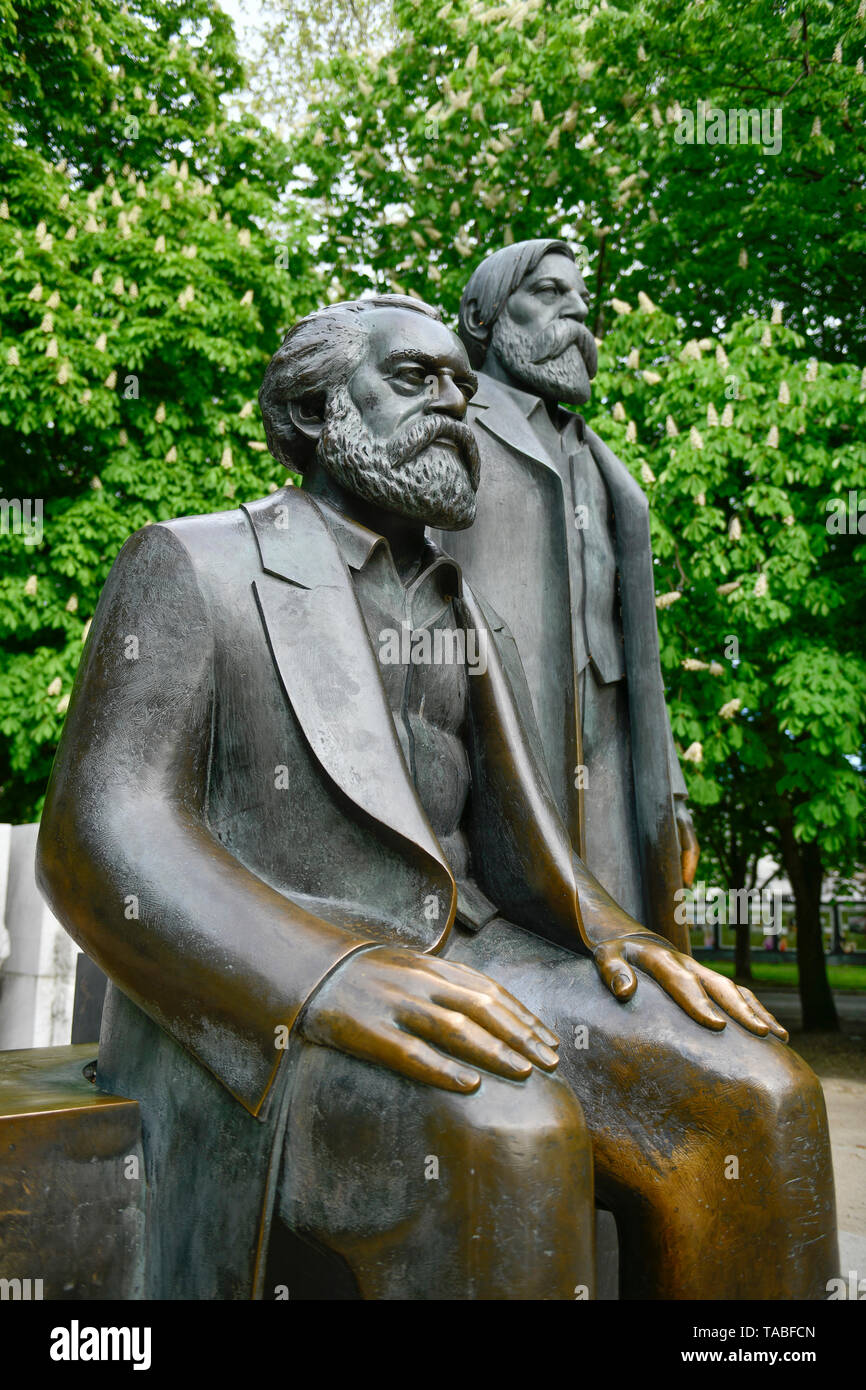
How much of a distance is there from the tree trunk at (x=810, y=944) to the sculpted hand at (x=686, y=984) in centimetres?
1208

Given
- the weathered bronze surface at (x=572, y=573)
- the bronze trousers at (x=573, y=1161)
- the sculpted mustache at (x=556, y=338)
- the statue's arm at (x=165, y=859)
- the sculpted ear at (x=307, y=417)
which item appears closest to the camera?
the bronze trousers at (x=573, y=1161)

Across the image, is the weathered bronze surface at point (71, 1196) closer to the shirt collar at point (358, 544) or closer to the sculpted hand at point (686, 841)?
the shirt collar at point (358, 544)

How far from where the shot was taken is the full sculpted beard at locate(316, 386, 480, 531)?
2369 mm

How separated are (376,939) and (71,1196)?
0.62 metres

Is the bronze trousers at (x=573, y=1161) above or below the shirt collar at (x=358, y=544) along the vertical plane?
below

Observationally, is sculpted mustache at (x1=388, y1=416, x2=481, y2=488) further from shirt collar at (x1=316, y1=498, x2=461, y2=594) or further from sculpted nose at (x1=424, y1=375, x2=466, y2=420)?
shirt collar at (x1=316, y1=498, x2=461, y2=594)

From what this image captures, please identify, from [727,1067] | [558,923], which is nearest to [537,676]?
[558,923]

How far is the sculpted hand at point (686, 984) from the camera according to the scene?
207 centimetres

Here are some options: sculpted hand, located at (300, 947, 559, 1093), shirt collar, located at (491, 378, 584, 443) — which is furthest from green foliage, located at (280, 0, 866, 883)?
sculpted hand, located at (300, 947, 559, 1093)

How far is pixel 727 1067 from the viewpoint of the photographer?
201 cm

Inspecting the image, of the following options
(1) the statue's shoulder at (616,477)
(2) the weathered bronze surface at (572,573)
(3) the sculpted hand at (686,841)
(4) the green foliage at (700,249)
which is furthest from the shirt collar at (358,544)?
(4) the green foliage at (700,249)

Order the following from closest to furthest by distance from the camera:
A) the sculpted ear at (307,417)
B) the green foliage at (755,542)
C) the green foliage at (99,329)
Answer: the sculpted ear at (307,417) → the green foliage at (755,542) → the green foliage at (99,329)

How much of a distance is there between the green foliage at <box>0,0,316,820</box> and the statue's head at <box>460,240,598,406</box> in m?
5.69

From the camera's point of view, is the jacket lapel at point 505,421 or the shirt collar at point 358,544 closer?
the shirt collar at point 358,544
